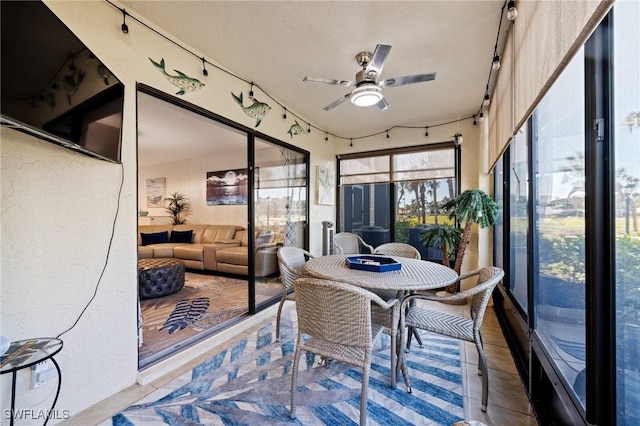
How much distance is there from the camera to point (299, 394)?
5.90 ft

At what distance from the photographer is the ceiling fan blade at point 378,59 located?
1829mm

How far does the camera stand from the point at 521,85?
1642 millimetres

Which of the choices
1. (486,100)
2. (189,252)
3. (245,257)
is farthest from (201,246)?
(486,100)

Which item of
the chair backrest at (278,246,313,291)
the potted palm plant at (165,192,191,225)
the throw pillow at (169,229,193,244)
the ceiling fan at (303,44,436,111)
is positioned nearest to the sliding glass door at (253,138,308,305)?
the chair backrest at (278,246,313,291)

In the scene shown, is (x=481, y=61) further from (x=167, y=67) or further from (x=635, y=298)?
(x=167, y=67)

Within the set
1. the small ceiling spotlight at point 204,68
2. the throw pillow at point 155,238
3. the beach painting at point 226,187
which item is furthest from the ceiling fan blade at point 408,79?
the throw pillow at point 155,238

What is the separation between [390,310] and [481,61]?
2451 mm

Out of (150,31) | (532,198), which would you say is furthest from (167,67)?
(532,198)

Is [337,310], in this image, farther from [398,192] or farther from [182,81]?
[398,192]

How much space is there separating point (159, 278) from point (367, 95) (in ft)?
11.6

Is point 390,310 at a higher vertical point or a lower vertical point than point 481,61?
lower

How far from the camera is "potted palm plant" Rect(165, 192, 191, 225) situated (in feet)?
21.3

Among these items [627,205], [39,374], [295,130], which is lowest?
[39,374]

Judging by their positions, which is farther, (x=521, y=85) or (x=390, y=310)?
(x=390, y=310)
